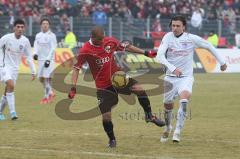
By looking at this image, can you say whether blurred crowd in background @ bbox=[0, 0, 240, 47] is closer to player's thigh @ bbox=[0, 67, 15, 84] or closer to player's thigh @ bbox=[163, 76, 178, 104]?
player's thigh @ bbox=[0, 67, 15, 84]

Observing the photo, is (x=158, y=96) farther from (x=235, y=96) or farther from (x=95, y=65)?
(x=95, y=65)

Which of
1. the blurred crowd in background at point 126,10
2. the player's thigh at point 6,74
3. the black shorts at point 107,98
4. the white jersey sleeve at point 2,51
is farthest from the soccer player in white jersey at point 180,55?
the blurred crowd in background at point 126,10

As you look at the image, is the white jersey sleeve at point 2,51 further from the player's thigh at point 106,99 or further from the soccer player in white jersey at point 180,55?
the soccer player in white jersey at point 180,55

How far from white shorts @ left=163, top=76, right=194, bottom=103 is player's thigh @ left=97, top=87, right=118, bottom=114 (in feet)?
3.65

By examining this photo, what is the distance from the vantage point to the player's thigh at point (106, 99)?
11.9 meters

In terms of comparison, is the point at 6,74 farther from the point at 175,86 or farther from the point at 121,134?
the point at 175,86

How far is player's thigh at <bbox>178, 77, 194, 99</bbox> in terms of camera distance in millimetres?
12062

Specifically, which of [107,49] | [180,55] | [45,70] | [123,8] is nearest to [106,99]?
[107,49]

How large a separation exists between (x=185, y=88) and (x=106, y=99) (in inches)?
57.2

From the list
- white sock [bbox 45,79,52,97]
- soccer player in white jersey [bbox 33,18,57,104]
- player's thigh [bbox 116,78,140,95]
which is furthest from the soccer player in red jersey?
white sock [bbox 45,79,52,97]

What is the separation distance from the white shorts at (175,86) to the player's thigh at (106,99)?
1.11 meters

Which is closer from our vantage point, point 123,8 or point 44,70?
point 44,70

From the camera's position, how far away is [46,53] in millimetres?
21984

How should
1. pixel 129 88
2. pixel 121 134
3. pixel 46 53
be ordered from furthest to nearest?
pixel 46 53
pixel 121 134
pixel 129 88
